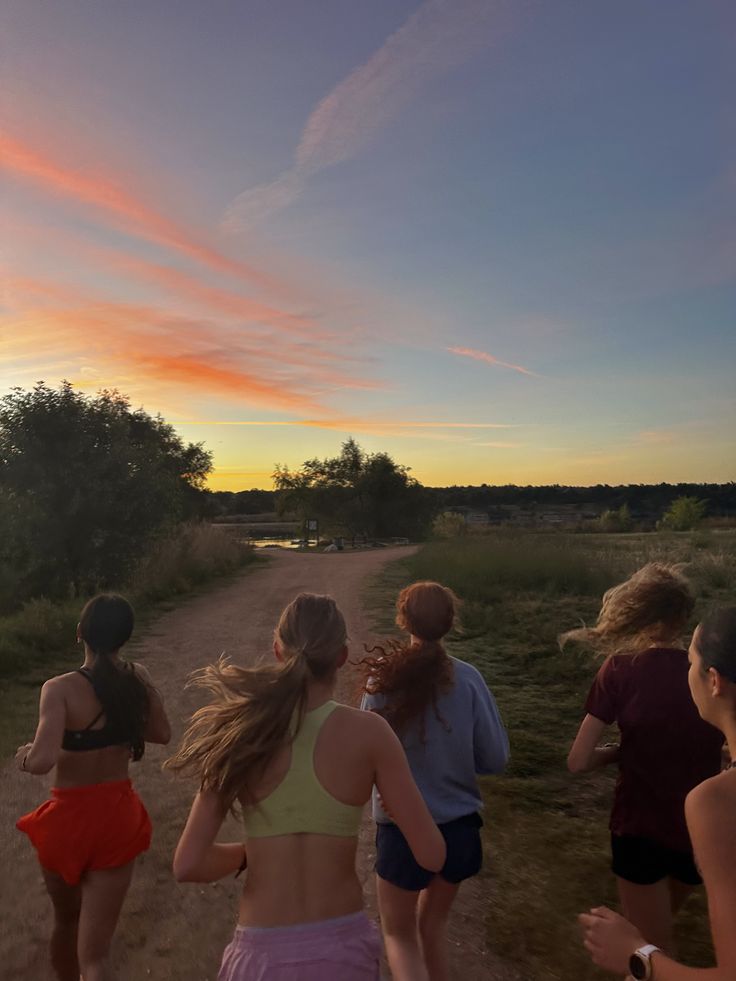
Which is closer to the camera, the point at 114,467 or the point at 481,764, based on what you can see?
the point at 481,764

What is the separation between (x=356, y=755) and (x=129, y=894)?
3326mm

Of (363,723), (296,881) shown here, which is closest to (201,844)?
(296,881)

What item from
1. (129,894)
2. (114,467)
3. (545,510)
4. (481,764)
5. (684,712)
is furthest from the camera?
(545,510)

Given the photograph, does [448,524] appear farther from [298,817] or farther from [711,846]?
[711,846]

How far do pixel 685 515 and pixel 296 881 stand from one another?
70.6m

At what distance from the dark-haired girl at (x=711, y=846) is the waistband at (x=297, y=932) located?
639 millimetres

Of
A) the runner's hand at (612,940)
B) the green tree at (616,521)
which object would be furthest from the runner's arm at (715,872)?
the green tree at (616,521)

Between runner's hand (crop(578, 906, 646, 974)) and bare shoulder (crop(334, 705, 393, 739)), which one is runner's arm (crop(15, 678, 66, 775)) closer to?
bare shoulder (crop(334, 705, 393, 739))

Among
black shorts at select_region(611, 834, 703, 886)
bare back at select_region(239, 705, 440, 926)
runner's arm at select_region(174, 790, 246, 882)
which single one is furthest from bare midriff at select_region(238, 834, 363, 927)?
black shorts at select_region(611, 834, 703, 886)

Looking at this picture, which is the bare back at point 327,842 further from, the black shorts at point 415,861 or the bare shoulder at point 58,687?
the bare shoulder at point 58,687

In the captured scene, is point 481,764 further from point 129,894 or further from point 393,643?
point 129,894

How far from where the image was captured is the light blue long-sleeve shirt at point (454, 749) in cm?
297

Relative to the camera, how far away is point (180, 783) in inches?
246

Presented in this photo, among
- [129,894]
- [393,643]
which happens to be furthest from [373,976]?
[129,894]
